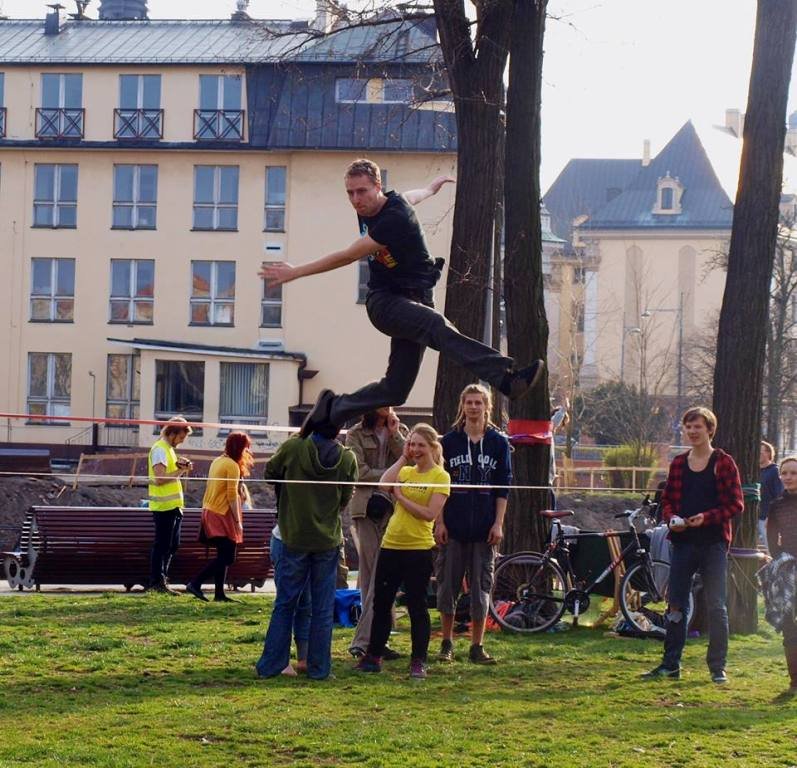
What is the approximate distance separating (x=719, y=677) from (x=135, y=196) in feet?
137

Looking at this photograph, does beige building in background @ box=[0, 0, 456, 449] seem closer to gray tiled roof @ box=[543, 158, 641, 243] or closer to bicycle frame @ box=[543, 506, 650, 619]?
bicycle frame @ box=[543, 506, 650, 619]

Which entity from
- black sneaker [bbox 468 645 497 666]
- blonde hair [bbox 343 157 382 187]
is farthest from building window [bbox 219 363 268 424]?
blonde hair [bbox 343 157 382 187]

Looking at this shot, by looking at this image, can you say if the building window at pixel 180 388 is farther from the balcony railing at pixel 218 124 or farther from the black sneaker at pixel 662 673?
the black sneaker at pixel 662 673

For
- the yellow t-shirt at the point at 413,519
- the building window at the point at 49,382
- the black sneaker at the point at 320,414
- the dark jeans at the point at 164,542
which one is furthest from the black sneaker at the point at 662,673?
the building window at the point at 49,382

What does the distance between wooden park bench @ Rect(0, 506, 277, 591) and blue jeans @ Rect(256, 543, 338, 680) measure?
610cm

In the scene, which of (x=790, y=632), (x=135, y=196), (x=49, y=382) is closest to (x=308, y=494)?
(x=790, y=632)

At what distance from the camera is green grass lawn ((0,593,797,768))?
26.7ft

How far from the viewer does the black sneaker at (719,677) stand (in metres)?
10.9

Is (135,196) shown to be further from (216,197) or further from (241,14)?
(241,14)

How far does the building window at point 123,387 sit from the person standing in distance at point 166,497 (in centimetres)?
3308

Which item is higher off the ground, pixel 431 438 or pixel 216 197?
pixel 216 197

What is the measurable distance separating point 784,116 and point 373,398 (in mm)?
6497

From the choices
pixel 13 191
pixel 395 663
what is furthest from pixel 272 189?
pixel 395 663

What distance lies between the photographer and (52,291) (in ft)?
165
